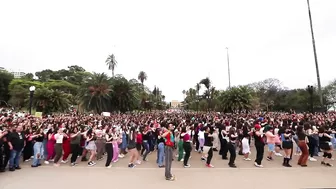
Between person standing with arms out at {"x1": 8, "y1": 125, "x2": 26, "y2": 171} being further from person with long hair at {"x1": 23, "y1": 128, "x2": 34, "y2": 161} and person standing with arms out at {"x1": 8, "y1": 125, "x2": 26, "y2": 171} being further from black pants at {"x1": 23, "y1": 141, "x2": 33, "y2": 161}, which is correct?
black pants at {"x1": 23, "y1": 141, "x2": 33, "y2": 161}

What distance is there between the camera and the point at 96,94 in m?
40.7

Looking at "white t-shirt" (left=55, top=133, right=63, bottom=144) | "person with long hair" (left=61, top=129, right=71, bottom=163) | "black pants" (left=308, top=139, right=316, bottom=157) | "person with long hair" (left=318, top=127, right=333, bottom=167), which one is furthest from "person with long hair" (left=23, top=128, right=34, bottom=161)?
"black pants" (left=308, top=139, right=316, bottom=157)

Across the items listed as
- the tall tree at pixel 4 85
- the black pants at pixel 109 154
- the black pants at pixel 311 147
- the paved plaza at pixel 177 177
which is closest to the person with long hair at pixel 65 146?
the paved plaza at pixel 177 177

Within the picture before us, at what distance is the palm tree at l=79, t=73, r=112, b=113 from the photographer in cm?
4062

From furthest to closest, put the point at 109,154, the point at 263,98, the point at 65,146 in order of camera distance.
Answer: the point at 263,98, the point at 65,146, the point at 109,154

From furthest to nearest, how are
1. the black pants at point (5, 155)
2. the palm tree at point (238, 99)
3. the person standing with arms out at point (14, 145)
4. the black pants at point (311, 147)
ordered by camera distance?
the palm tree at point (238, 99), the black pants at point (311, 147), the person standing with arms out at point (14, 145), the black pants at point (5, 155)

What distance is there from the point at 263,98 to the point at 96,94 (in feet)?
154

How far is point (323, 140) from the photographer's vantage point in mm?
9367

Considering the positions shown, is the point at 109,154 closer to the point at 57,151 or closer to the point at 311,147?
the point at 57,151

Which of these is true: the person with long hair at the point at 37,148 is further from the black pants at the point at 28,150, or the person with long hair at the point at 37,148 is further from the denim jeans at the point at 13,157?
the black pants at the point at 28,150

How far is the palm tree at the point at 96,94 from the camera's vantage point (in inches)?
1599

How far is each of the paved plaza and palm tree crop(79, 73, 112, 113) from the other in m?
31.8

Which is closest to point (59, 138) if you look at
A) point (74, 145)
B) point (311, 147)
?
point (74, 145)

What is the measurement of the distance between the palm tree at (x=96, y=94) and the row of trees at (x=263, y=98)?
769 inches
